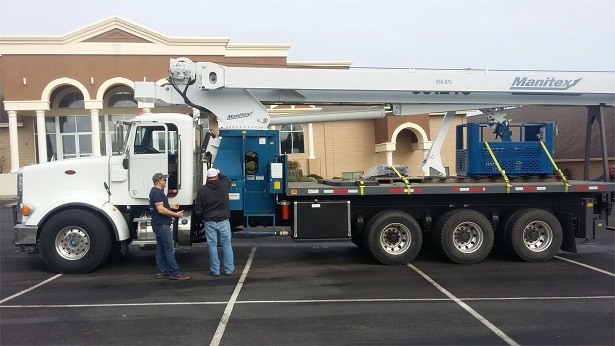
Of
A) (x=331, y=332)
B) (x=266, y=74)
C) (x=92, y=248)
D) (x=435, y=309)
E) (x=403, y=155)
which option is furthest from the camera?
(x=403, y=155)

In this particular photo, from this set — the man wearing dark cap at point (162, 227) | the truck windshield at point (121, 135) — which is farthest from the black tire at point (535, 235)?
the truck windshield at point (121, 135)

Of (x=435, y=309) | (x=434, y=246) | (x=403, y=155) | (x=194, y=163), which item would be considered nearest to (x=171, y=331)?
(x=435, y=309)

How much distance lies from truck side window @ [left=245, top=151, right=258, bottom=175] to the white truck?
18mm

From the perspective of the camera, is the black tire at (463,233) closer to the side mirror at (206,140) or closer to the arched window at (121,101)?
the side mirror at (206,140)

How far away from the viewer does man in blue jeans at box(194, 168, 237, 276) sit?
8625 mm

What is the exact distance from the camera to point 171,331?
5965 millimetres

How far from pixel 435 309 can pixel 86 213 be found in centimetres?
591

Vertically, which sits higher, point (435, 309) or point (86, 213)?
point (86, 213)

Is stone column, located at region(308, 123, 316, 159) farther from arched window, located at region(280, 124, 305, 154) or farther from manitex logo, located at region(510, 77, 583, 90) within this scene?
manitex logo, located at region(510, 77, 583, 90)

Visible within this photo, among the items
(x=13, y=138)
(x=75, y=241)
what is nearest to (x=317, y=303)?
(x=75, y=241)

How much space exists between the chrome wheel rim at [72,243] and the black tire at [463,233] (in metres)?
6.24

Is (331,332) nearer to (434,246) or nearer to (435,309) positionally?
(435,309)

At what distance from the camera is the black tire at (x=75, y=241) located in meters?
8.82

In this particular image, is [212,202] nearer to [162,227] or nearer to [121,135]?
[162,227]
